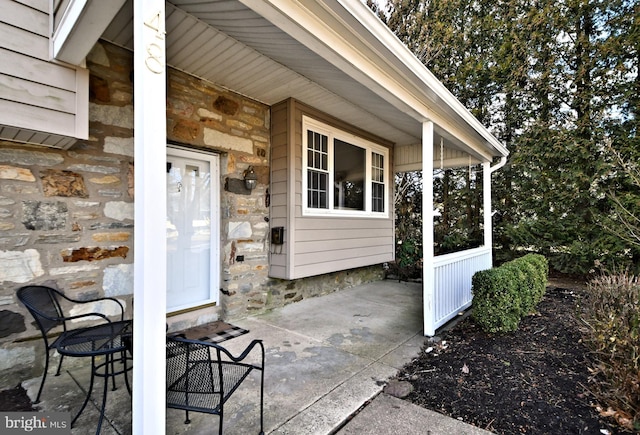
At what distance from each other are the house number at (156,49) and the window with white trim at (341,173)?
2.90 metres

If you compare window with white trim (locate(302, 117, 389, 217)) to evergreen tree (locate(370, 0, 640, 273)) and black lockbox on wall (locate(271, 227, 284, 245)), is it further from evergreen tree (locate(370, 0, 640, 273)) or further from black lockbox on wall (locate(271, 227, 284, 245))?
evergreen tree (locate(370, 0, 640, 273))

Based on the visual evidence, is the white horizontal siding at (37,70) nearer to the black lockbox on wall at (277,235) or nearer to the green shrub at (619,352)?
the black lockbox on wall at (277,235)

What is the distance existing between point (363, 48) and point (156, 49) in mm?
A: 1595

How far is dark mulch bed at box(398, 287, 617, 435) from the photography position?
2.02 metres

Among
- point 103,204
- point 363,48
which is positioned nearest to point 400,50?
point 363,48

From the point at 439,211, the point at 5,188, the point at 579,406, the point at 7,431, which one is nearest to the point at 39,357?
the point at 7,431

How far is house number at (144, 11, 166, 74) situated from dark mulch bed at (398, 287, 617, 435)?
2.58m

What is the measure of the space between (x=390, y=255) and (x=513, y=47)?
191 inches

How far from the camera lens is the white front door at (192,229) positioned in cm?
349

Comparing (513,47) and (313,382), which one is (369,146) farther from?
(313,382)

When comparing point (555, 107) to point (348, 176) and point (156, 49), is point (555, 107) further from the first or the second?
point (156, 49)

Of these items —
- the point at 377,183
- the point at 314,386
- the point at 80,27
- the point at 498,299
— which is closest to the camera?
the point at 80,27

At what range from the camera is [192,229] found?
367 cm

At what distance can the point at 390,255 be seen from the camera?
6.29 m
